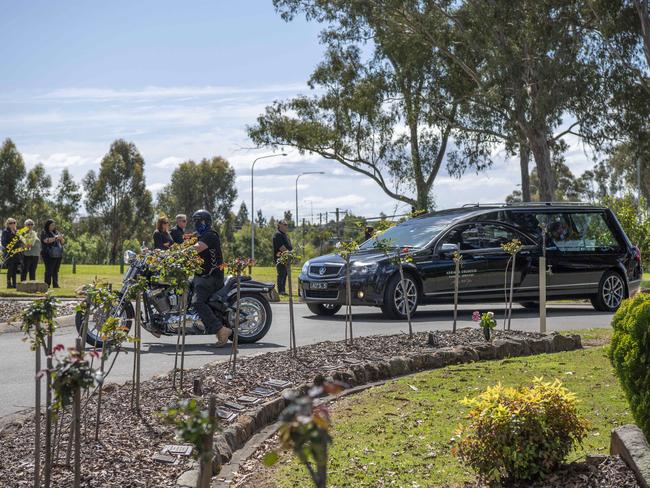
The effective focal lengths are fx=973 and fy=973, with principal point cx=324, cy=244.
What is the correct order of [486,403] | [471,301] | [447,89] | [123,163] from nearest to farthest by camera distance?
1. [486,403]
2. [471,301]
3. [447,89]
4. [123,163]

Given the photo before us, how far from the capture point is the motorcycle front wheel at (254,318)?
12.4 m

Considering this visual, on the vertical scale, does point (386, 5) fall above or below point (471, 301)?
above

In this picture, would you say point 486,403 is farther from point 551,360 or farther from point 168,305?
point 168,305

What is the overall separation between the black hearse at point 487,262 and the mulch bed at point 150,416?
407 cm

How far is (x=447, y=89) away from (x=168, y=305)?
24606 millimetres

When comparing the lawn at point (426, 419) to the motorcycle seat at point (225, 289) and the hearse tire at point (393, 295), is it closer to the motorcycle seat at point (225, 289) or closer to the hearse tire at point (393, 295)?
the motorcycle seat at point (225, 289)

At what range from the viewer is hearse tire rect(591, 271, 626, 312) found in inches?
686

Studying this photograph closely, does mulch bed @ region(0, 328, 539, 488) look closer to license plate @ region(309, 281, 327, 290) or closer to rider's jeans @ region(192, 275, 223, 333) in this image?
rider's jeans @ region(192, 275, 223, 333)

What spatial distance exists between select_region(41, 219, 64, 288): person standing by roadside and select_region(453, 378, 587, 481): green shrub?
59.6 ft

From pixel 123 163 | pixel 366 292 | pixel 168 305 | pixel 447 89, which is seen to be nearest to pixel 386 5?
pixel 447 89

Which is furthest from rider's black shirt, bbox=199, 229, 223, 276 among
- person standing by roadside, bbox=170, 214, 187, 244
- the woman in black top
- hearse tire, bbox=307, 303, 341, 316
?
person standing by roadside, bbox=170, 214, 187, 244

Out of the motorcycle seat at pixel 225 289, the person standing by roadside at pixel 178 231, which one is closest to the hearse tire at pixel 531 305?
the person standing by roadside at pixel 178 231

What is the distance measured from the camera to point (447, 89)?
34.9 meters

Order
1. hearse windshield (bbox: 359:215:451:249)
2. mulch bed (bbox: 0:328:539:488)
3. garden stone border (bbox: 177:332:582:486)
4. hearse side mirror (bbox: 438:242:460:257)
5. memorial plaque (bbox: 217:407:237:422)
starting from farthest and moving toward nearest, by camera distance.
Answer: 1. hearse windshield (bbox: 359:215:451:249)
2. hearse side mirror (bbox: 438:242:460:257)
3. memorial plaque (bbox: 217:407:237:422)
4. garden stone border (bbox: 177:332:582:486)
5. mulch bed (bbox: 0:328:539:488)
